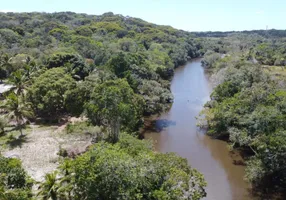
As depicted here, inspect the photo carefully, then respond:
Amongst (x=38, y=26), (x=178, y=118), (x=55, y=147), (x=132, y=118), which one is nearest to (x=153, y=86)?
(x=178, y=118)

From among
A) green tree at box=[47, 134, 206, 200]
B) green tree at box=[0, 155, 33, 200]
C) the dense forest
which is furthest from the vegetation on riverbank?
green tree at box=[0, 155, 33, 200]

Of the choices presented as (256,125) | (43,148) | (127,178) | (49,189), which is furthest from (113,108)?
(256,125)

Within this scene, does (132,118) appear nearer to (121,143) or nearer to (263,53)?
(121,143)

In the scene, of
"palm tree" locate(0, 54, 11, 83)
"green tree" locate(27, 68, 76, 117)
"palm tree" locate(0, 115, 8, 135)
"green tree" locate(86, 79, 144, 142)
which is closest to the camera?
"green tree" locate(86, 79, 144, 142)

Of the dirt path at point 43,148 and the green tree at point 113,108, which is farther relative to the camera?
the green tree at point 113,108

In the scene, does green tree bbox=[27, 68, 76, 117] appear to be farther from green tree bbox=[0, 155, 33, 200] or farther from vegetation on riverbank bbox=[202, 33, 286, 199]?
vegetation on riverbank bbox=[202, 33, 286, 199]

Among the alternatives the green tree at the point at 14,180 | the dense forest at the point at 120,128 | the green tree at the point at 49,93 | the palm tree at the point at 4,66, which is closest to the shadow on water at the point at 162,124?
the dense forest at the point at 120,128

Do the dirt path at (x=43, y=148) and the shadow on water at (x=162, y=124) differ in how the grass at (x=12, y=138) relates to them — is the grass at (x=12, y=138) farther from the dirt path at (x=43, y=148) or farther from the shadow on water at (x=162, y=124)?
the shadow on water at (x=162, y=124)

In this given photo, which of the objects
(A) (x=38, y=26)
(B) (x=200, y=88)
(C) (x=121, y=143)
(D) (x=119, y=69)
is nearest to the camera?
(C) (x=121, y=143)
